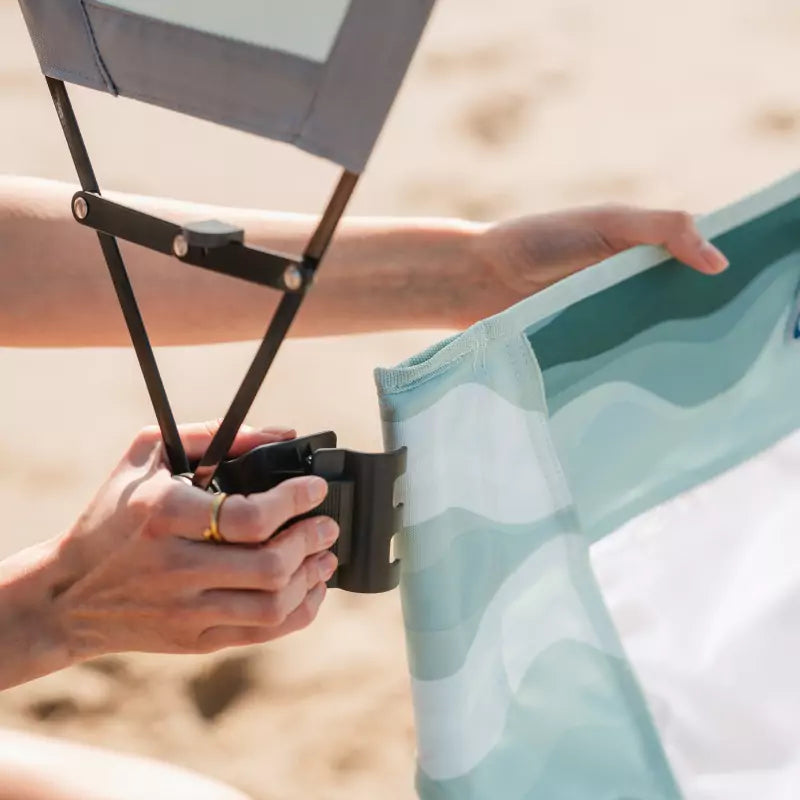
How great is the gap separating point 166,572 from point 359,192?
1.54 meters

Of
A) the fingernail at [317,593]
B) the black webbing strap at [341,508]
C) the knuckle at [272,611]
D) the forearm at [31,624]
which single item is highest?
the forearm at [31,624]

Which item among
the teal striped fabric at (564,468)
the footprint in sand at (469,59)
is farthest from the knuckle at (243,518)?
the footprint in sand at (469,59)

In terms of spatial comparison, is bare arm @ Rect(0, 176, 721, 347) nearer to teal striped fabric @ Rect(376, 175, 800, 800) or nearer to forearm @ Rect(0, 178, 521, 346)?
forearm @ Rect(0, 178, 521, 346)

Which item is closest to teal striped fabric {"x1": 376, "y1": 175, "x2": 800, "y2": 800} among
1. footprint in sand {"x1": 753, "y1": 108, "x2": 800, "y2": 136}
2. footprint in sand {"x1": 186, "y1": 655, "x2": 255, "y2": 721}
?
footprint in sand {"x1": 186, "y1": 655, "x2": 255, "y2": 721}

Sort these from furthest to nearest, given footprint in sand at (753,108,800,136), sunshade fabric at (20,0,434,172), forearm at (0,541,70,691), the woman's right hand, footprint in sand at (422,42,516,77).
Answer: footprint in sand at (422,42,516,77)
footprint in sand at (753,108,800,136)
forearm at (0,541,70,691)
the woman's right hand
sunshade fabric at (20,0,434,172)

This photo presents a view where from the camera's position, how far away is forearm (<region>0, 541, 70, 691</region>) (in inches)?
31.7

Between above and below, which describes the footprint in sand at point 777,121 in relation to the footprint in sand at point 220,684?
above

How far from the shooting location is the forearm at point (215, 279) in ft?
3.41

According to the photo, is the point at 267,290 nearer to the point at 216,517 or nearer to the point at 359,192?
the point at 216,517

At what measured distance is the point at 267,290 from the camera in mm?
1060

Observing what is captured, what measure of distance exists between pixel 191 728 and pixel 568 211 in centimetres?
67

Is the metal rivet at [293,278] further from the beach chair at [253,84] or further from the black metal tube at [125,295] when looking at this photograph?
the black metal tube at [125,295]

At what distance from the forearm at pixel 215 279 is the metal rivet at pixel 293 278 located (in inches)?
17.1

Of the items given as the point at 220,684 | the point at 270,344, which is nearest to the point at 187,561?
the point at 270,344
